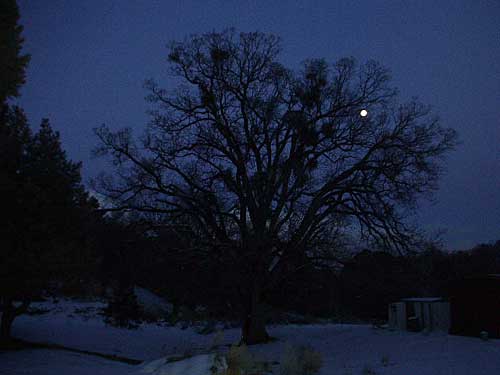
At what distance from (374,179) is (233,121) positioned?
21.2 ft

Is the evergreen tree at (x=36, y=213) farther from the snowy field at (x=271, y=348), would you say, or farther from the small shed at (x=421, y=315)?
the small shed at (x=421, y=315)

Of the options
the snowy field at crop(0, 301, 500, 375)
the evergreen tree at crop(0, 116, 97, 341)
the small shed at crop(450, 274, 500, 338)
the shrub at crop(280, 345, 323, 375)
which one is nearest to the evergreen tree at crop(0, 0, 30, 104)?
the evergreen tree at crop(0, 116, 97, 341)

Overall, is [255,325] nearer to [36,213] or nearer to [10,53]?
[36,213]

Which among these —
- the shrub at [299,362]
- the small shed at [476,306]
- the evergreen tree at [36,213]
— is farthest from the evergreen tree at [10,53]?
the small shed at [476,306]

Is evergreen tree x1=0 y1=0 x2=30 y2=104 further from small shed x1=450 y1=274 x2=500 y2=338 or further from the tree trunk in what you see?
small shed x1=450 y1=274 x2=500 y2=338

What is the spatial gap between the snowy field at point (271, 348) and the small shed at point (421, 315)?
2.63ft

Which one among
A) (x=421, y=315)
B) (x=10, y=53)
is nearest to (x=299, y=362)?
(x=421, y=315)

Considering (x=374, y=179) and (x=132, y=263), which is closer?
(x=374, y=179)

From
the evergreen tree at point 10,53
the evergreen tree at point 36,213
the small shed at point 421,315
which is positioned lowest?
the small shed at point 421,315

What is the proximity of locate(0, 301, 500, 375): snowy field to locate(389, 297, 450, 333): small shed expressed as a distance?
0.80m

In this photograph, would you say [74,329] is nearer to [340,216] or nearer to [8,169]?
[8,169]

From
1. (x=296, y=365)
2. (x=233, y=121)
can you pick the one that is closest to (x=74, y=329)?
(x=233, y=121)

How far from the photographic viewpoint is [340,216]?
18.0 metres

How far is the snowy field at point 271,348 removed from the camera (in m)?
10.4
